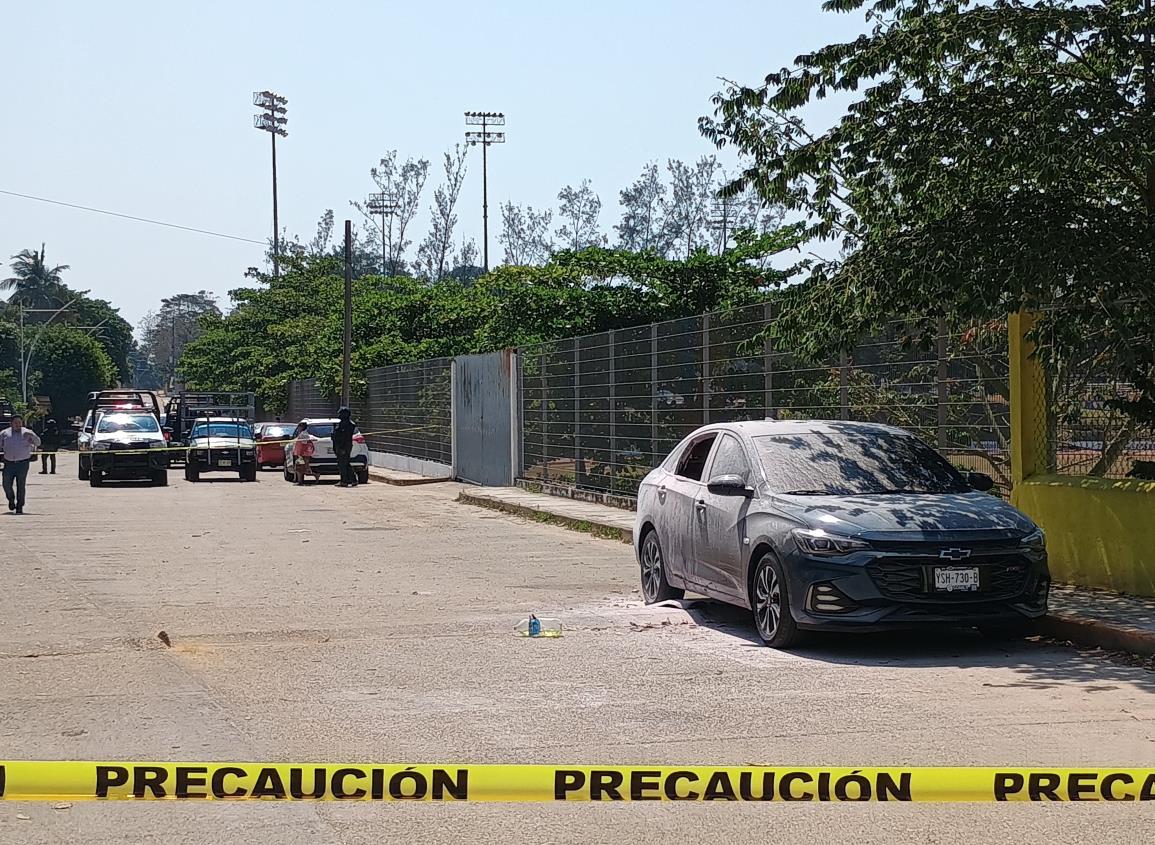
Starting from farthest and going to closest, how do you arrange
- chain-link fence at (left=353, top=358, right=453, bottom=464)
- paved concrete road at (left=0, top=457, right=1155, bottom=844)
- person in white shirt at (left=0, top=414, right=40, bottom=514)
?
chain-link fence at (left=353, top=358, right=453, bottom=464)
person in white shirt at (left=0, top=414, right=40, bottom=514)
paved concrete road at (left=0, top=457, right=1155, bottom=844)

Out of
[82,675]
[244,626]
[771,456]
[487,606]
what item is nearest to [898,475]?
[771,456]

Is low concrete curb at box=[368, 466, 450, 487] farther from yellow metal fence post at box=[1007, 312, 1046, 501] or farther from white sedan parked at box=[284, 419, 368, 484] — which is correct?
yellow metal fence post at box=[1007, 312, 1046, 501]

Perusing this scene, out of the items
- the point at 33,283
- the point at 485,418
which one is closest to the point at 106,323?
the point at 33,283

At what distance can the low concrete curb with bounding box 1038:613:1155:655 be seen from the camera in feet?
31.4

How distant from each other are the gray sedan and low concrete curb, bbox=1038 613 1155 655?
0.27m

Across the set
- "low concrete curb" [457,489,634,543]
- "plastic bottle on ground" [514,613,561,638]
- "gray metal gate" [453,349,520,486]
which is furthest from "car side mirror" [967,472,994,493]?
"gray metal gate" [453,349,520,486]

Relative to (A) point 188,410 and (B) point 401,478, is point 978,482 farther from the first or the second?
(A) point 188,410

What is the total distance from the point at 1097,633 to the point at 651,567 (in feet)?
13.2

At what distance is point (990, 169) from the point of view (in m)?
11.7

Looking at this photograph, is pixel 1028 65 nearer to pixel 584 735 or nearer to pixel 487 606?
pixel 487 606

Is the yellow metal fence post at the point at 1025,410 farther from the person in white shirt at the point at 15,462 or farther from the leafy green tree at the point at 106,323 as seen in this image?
the leafy green tree at the point at 106,323

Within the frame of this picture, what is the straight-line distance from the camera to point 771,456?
11180 mm

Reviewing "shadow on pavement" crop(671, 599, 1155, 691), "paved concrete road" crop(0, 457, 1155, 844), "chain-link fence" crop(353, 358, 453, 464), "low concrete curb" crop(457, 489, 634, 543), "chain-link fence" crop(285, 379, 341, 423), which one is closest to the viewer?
"paved concrete road" crop(0, 457, 1155, 844)

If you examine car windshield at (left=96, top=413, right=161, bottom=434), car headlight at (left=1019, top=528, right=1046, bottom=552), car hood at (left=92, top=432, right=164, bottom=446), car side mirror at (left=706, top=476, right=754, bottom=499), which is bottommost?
car headlight at (left=1019, top=528, right=1046, bottom=552)
